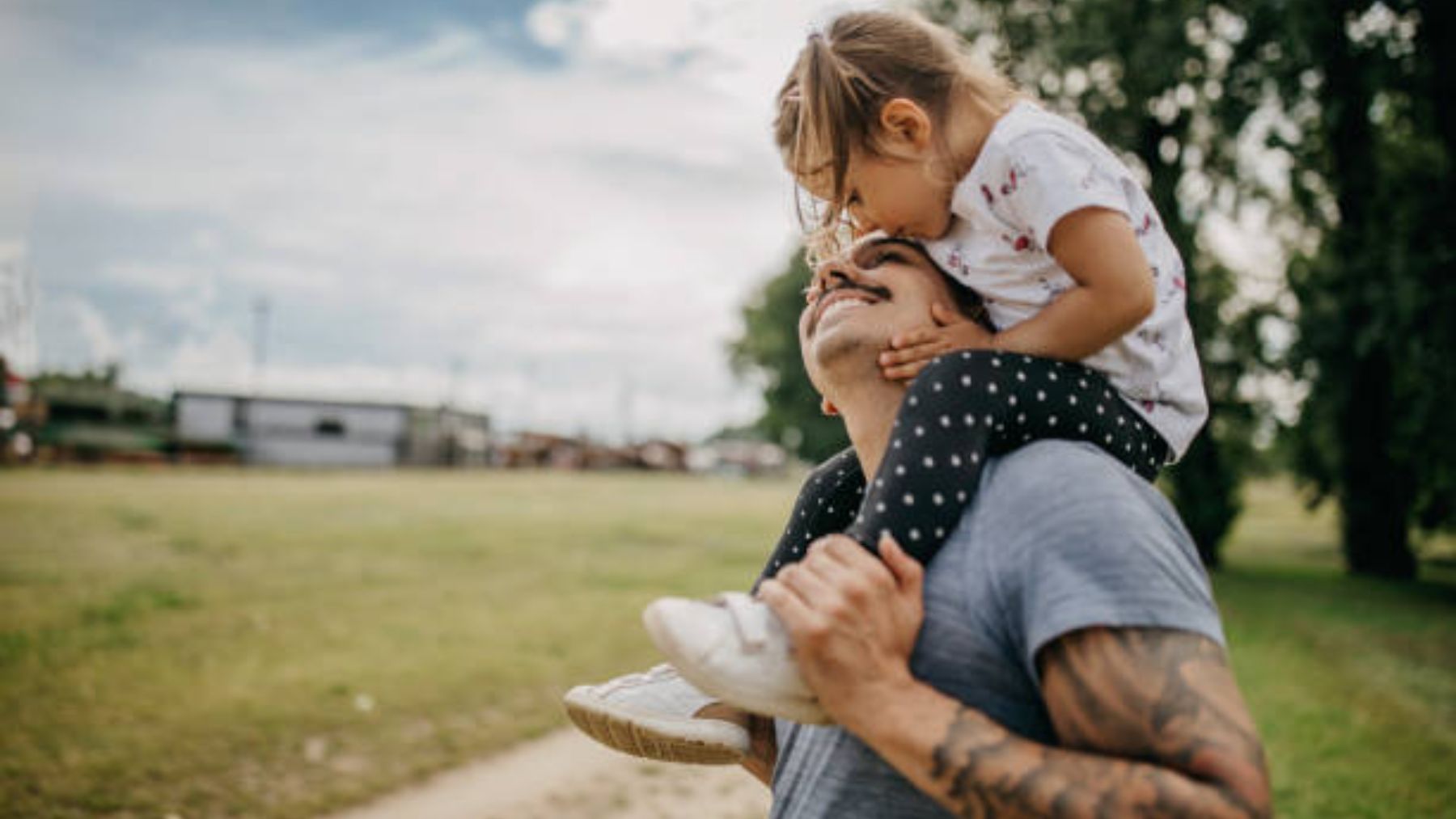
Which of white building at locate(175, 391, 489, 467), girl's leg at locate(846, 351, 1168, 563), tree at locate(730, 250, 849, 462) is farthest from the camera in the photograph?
tree at locate(730, 250, 849, 462)

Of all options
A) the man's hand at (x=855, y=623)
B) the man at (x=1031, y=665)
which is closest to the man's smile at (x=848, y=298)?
the man at (x=1031, y=665)

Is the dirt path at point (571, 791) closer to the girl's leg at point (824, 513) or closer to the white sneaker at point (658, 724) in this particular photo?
the white sneaker at point (658, 724)

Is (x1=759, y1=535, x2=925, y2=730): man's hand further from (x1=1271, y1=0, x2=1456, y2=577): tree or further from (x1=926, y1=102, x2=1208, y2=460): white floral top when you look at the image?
(x1=1271, y1=0, x2=1456, y2=577): tree

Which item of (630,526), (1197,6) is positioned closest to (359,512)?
(630,526)

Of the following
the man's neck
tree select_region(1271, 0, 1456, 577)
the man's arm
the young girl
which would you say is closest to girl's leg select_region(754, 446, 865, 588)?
the young girl

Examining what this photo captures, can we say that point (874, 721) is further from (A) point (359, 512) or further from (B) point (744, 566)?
(A) point (359, 512)

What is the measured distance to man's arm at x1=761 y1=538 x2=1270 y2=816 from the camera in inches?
41.2

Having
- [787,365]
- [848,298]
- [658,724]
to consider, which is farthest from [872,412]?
[787,365]

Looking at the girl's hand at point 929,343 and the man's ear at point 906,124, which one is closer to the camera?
the girl's hand at point 929,343

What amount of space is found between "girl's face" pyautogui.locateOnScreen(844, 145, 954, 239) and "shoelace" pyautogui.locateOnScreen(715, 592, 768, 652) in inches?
35.7

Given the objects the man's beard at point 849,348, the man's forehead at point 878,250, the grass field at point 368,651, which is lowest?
the grass field at point 368,651

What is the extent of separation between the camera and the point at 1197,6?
14.1 meters

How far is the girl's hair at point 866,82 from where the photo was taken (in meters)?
1.81

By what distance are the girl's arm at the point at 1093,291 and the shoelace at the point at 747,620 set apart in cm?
69
